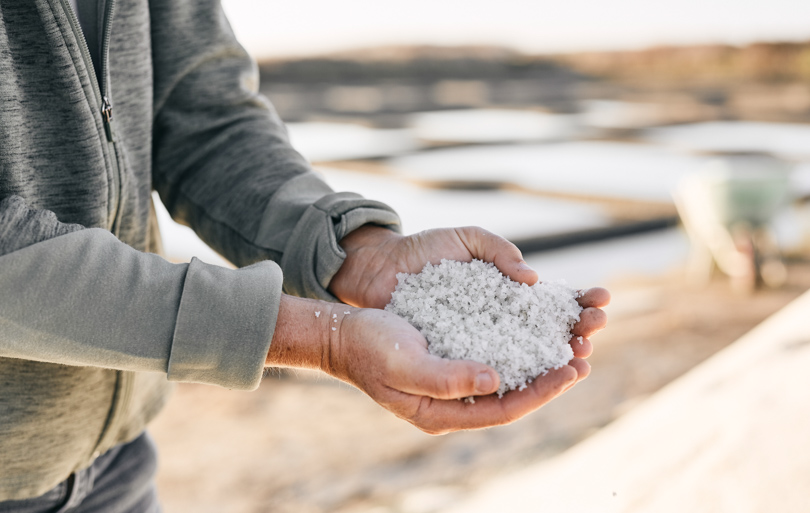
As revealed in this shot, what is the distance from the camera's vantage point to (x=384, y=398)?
893 mm

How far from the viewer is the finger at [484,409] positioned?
0.89 metres

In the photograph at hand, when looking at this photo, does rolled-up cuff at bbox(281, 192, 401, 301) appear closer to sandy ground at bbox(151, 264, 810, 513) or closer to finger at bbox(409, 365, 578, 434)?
finger at bbox(409, 365, 578, 434)

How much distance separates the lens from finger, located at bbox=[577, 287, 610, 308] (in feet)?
3.60

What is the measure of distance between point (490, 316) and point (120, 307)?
58 centimetres

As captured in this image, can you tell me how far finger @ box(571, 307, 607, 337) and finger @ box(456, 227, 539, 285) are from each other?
96 millimetres

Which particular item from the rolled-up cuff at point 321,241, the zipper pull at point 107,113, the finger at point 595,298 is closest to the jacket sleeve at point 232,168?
the rolled-up cuff at point 321,241

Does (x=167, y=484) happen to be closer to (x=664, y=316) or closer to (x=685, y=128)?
(x=664, y=316)

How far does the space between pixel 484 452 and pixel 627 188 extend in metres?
4.98

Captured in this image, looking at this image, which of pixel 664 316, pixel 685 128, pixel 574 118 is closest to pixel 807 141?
pixel 685 128

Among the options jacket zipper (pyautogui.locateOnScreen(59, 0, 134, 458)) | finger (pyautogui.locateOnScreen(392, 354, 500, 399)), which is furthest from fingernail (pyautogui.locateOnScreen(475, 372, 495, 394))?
jacket zipper (pyautogui.locateOnScreen(59, 0, 134, 458))

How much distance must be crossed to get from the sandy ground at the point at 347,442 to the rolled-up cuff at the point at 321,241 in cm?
139

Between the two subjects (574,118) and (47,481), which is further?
(574,118)

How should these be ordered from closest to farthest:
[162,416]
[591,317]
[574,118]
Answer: [591,317] < [162,416] < [574,118]

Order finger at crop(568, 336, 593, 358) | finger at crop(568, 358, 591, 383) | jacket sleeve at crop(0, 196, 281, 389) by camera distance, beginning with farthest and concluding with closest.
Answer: finger at crop(568, 336, 593, 358) → finger at crop(568, 358, 591, 383) → jacket sleeve at crop(0, 196, 281, 389)
